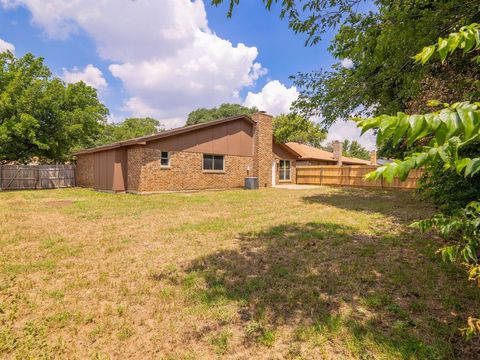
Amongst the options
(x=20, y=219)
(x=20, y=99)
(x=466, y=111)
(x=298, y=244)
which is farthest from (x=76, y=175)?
(x=466, y=111)

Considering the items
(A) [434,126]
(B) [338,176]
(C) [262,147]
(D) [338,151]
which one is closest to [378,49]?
Answer: (A) [434,126]

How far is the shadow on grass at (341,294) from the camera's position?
265 centimetres

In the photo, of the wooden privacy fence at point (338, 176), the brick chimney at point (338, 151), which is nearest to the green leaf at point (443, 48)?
the wooden privacy fence at point (338, 176)

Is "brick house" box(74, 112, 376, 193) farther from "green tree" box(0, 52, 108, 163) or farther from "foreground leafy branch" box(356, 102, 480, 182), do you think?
"foreground leafy branch" box(356, 102, 480, 182)

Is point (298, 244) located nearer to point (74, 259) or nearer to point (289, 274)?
point (289, 274)

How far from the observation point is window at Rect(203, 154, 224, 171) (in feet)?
56.4

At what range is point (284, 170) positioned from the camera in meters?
23.0

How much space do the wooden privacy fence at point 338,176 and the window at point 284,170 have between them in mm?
1330

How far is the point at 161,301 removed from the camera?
11.1 ft

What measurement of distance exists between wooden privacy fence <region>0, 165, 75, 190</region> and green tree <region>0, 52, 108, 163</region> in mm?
2104

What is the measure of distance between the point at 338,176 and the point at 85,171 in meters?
19.8

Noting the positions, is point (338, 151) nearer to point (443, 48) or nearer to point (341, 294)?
point (341, 294)

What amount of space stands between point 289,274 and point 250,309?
1.15 m

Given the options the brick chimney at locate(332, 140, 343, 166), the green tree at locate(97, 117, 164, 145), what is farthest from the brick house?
the green tree at locate(97, 117, 164, 145)
